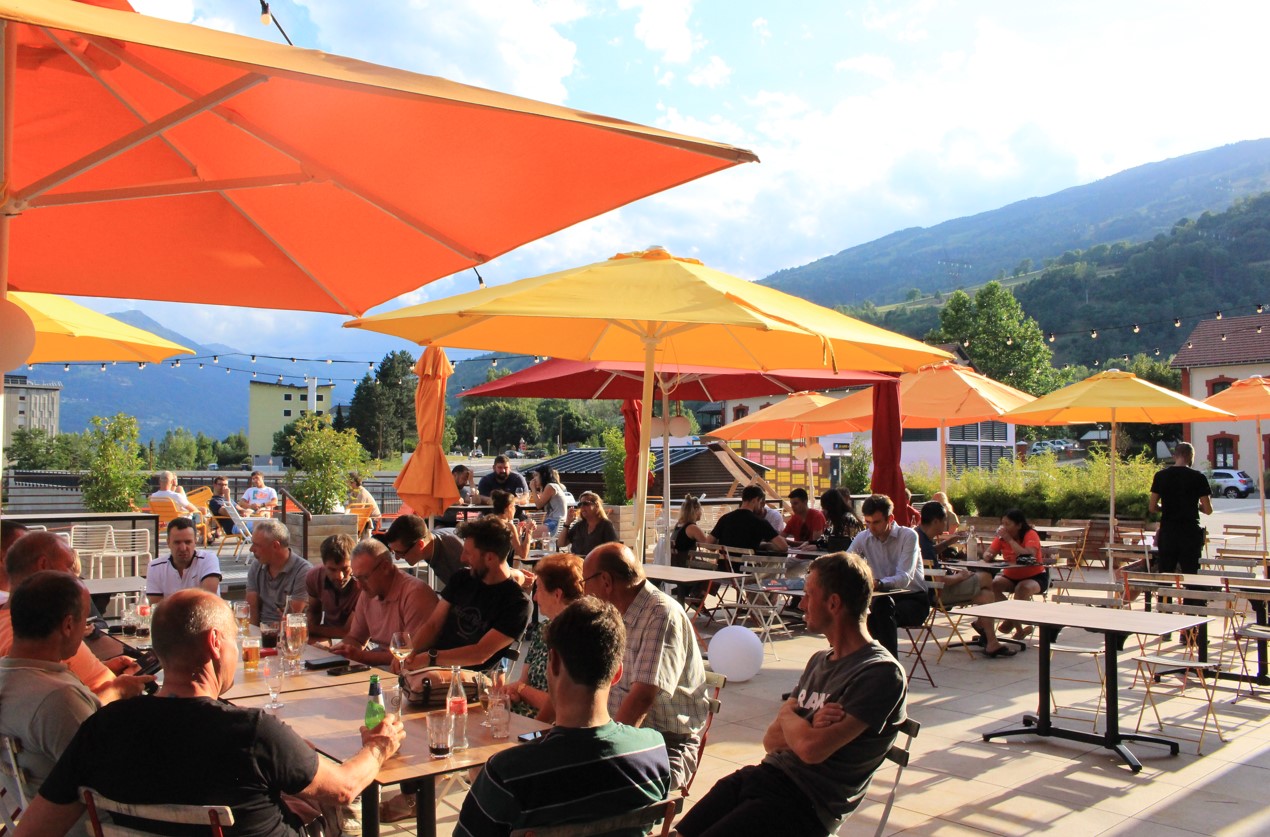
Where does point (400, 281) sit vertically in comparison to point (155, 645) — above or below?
above

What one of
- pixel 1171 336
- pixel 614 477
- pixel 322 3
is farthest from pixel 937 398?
pixel 1171 336

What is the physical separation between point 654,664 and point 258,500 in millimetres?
13628

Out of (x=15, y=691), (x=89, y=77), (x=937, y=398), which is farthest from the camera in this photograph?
(x=937, y=398)

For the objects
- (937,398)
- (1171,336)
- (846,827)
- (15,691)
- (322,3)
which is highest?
(1171,336)

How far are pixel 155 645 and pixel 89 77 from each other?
2.44 metres

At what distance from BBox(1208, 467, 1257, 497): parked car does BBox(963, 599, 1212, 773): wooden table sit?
4297 centimetres

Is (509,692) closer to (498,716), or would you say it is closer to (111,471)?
(498,716)

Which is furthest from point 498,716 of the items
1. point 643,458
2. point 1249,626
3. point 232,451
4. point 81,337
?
point 232,451

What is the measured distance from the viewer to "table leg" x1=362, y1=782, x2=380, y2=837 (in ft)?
8.76

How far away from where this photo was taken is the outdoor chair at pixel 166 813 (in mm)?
2082

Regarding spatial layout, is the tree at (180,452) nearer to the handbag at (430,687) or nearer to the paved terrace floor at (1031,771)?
the paved terrace floor at (1031,771)

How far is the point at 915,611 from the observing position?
6848 mm

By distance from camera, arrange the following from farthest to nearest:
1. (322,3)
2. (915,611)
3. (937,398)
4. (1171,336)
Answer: (1171,336), (937,398), (322,3), (915,611)

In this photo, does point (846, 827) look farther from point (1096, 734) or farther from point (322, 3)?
point (322, 3)
